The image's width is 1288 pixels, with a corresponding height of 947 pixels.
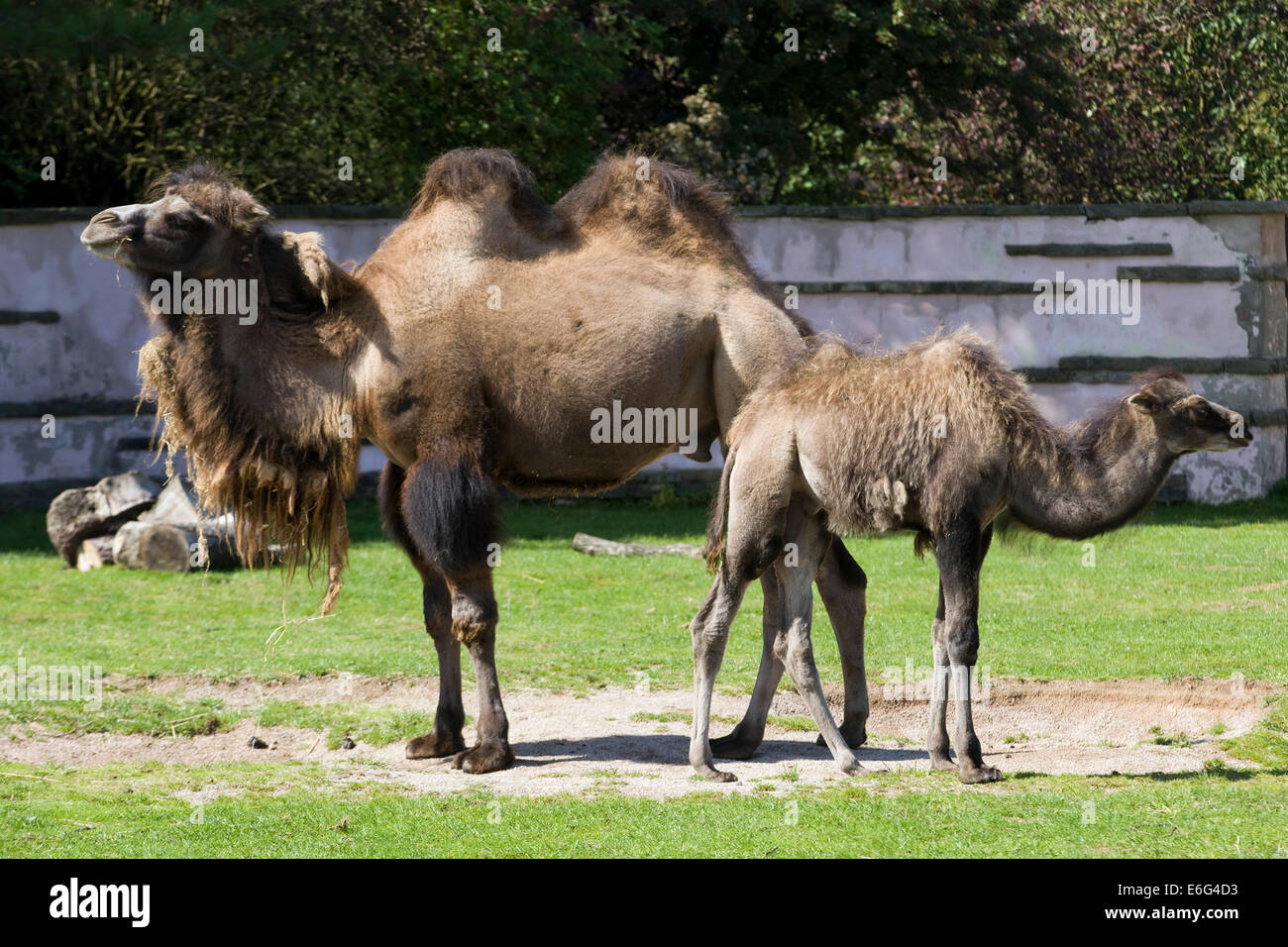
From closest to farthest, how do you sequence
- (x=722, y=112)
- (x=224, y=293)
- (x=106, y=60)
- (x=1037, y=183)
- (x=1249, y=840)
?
(x=1249, y=840) < (x=224, y=293) < (x=106, y=60) < (x=722, y=112) < (x=1037, y=183)

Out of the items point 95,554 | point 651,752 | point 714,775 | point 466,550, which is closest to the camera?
point 714,775

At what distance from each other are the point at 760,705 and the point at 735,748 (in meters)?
0.25

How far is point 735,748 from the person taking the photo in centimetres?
818

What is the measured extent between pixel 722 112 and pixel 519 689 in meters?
13.3

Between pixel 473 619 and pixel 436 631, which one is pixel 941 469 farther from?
pixel 436 631

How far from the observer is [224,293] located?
319 inches

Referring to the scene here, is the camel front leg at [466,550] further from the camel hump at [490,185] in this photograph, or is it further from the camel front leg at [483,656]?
the camel hump at [490,185]

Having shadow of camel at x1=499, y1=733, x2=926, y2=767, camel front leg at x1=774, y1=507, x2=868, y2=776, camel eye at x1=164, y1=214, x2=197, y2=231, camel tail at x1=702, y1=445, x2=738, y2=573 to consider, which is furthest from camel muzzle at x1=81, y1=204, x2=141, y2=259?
camel front leg at x1=774, y1=507, x2=868, y2=776

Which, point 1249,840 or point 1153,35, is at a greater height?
point 1153,35

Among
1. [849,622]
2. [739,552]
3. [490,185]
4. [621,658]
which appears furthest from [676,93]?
[739,552]

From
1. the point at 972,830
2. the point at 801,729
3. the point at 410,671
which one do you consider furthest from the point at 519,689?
the point at 972,830

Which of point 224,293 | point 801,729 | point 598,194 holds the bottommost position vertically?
point 801,729

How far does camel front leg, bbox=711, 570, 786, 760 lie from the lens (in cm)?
813

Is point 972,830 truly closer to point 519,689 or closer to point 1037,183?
point 519,689
